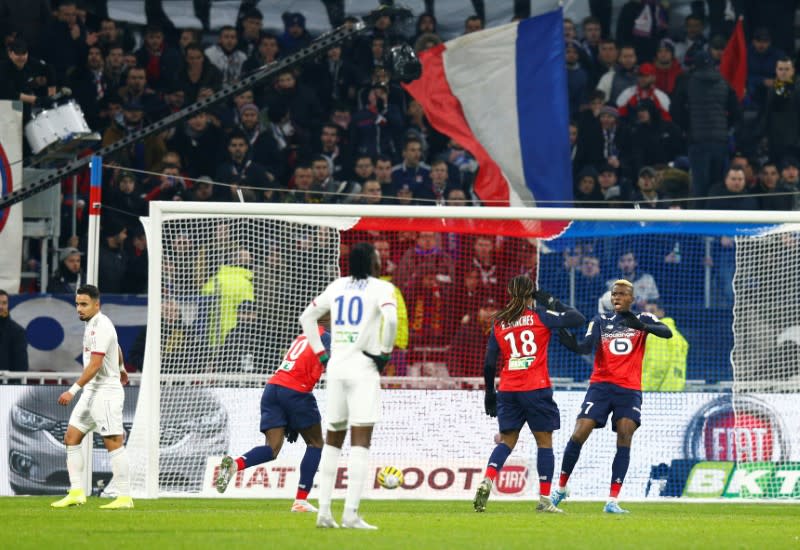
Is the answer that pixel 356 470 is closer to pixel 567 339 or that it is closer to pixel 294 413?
pixel 294 413

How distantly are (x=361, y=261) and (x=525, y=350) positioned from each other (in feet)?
11.2

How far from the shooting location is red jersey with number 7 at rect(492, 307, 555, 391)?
44.9 feet

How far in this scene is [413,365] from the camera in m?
17.1

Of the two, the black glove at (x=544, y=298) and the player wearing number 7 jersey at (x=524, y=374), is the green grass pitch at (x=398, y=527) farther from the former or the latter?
the black glove at (x=544, y=298)

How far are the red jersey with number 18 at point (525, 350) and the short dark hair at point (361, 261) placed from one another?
10.8 ft

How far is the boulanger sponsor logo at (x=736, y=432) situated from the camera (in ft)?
54.0

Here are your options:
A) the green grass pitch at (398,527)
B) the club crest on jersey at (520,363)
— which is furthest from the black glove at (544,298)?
the green grass pitch at (398,527)

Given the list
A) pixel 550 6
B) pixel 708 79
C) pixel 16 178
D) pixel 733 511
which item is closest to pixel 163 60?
pixel 16 178

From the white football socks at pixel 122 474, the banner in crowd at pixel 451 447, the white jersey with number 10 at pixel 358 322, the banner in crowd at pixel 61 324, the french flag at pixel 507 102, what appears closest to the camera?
the white jersey with number 10 at pixel 358 322

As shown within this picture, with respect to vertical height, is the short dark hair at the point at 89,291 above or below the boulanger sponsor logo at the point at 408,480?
above

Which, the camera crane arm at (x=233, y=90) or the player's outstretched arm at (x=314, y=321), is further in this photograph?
the camera crane arm at (x=233, y=90)

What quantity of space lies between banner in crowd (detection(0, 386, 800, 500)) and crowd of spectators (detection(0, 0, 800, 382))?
73.3 inches

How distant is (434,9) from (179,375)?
9366 millimetres

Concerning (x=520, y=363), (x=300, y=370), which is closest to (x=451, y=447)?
(x=520, y=363)
